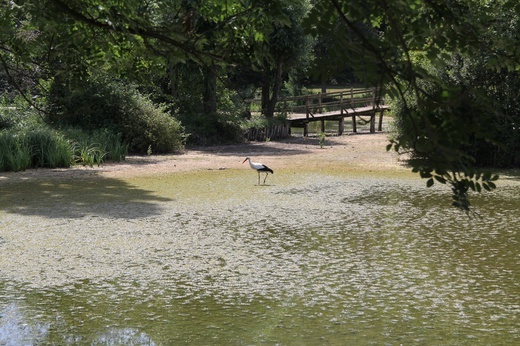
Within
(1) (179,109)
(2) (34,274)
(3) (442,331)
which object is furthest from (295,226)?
(1) (179,109)

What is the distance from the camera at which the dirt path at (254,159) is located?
16.6 meters

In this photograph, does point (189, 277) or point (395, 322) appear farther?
point (189, 277)

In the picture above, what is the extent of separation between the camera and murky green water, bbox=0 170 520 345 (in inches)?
248

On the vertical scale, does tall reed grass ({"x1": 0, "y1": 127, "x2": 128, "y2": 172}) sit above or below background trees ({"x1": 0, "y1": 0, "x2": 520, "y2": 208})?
below

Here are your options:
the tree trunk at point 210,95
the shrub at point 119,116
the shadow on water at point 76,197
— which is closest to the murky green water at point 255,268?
the shadow on water at point 76,197

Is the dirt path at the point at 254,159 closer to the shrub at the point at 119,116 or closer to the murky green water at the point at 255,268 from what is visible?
the shrub at the point at 119,116

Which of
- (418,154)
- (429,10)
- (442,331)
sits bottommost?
(442,331)

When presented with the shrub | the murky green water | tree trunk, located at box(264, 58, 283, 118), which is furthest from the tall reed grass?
tree trunk, located at box(264, 58, 283, 118)

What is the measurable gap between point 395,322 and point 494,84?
1214cm

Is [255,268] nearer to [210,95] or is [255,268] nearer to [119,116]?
[119,116]

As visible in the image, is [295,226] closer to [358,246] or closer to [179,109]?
[358,246]

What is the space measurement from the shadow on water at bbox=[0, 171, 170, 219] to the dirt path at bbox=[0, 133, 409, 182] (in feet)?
2.32

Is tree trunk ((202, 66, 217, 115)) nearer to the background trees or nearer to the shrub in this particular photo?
the shrub

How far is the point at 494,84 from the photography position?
17469mm
